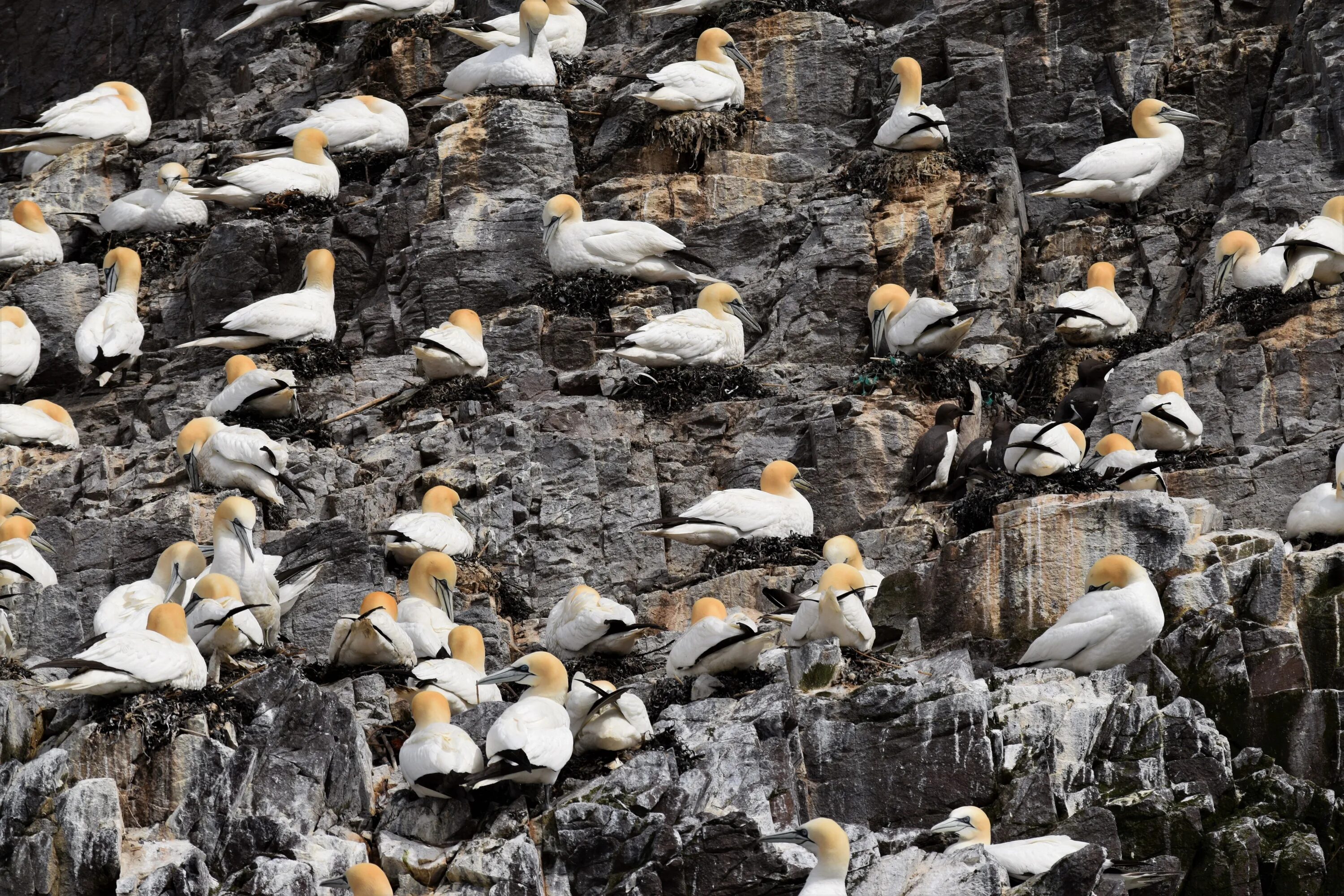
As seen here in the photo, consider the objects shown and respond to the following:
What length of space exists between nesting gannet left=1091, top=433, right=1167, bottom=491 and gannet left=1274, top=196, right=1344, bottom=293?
8.75 feet

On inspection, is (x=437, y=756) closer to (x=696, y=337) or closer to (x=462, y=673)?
(x=462, y=673)

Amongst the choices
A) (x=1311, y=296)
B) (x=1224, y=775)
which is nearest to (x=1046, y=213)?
(x=1311, y=296)

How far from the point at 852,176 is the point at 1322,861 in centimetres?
1090

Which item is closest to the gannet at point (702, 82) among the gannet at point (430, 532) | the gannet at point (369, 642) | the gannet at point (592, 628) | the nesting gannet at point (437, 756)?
the gannet at point (430, 532)

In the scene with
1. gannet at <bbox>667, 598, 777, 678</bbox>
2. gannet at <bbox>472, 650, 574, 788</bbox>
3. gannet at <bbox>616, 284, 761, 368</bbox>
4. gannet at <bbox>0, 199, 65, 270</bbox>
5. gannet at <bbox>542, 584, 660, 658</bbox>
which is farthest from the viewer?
gannet at <bbox>0, 199, 65, 270</bbox>

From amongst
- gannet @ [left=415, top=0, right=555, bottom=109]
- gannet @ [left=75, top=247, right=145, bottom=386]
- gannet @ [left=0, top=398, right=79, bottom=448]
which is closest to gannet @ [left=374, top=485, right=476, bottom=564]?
gannet @ [left=0, top=398, right=79, bottom=448]

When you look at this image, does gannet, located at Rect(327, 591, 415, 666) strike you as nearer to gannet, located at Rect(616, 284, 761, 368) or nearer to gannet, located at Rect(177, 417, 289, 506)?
gannet, located at Rect(177, 417, 289, 506)

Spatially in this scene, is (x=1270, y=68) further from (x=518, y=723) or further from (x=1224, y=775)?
(x=518, y=723)

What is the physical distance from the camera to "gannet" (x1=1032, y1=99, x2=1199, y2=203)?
84.0ft

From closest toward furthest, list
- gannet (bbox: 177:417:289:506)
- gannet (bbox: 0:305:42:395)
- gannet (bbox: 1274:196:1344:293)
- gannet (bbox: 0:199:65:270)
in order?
1. gannet (bbox: 177:417:289:506)
2. gannet (bbox: 1274:196:1344:293)
3. gannet (bbox: 0:305:42:395)
4. gannet (bbox: 0:199:65:270)

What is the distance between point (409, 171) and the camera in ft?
88.8

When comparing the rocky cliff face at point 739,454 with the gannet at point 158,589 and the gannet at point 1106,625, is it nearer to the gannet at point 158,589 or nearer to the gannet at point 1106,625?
the gannet at point 1106,625

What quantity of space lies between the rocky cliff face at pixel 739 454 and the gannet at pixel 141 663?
8.0 inches

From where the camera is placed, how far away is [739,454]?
23344 mm
